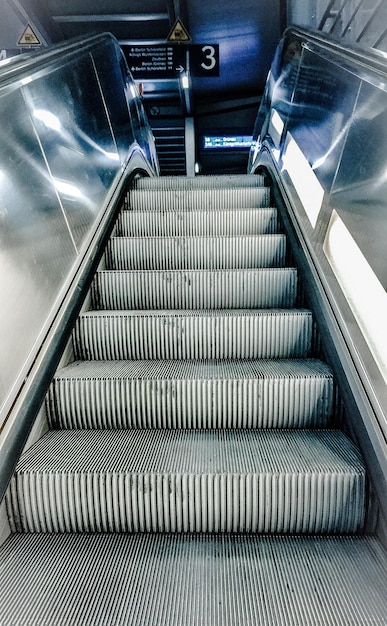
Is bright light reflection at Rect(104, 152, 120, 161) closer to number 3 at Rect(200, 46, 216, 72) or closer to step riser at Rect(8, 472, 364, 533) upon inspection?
step riser at Rect(8, 472, 364, 533)

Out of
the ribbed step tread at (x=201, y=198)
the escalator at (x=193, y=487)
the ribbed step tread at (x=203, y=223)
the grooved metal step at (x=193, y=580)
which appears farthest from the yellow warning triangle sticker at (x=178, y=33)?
the grooved metal step at (x=193, y=580)

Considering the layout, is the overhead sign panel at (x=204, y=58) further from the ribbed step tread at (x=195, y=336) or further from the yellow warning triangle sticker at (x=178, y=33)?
the ribbed step tread at (x=195, y=336)

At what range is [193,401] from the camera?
1739mm

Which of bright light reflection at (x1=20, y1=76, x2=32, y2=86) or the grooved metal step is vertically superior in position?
bright light reflection at (x1=20, y1=76, x2=32, y2=86)

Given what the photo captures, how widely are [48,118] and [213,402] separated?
64.3 inches

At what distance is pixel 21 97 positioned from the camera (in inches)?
79.4

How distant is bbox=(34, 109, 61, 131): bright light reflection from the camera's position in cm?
219

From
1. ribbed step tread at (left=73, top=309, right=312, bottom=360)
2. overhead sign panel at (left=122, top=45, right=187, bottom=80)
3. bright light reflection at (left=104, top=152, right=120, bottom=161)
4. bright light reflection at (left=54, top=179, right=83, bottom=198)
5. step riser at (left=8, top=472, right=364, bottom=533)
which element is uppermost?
overhead sign panel at (left=122, top=45, right=187, bottom=80)

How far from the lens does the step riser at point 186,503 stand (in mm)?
1398

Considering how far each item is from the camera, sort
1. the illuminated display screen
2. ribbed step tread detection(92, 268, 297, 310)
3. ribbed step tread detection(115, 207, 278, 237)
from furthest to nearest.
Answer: the illuminated display screen → ribbed step tread detection(115, 207, 278, 237) → ribbed step tread detection(92, 268, 297, 310)

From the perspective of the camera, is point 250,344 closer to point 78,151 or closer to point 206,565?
point 206,565

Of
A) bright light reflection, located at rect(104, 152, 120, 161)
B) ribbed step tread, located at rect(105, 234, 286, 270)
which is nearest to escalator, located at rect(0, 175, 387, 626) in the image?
ribbed step tread, located at rect(105, 234, 286, 270)

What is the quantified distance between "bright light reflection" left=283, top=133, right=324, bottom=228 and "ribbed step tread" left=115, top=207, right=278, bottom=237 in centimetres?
28

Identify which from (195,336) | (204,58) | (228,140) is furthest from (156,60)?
(195,336)
